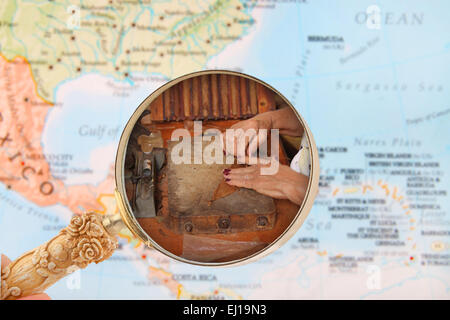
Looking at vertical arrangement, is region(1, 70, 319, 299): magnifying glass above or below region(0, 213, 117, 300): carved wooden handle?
above

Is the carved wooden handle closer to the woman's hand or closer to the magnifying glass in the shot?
the magnifying glass

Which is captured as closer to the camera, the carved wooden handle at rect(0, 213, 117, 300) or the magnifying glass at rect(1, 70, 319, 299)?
the magnifying glass at rect(1, 70, 319, 299)

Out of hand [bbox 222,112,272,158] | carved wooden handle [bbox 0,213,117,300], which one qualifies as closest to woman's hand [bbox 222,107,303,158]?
hand [bbox 222,112,272,158]

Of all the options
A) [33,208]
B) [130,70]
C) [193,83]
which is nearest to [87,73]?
[130,70]

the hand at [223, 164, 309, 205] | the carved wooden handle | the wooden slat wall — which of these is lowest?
the carved wooden handle

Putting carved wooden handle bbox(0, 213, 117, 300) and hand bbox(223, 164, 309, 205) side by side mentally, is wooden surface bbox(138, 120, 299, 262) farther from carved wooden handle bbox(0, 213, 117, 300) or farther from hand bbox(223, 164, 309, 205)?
carved wooden handle bbox(0, 213, 117, 300)

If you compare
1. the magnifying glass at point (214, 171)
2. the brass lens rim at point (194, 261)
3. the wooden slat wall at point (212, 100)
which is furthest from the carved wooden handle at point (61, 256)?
the wooden slat wall at point (212, 100)

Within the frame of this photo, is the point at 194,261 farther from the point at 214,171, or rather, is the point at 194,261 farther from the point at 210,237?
the point at 214,171

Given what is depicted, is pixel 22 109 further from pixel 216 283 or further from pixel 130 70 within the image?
pixel 216 283
